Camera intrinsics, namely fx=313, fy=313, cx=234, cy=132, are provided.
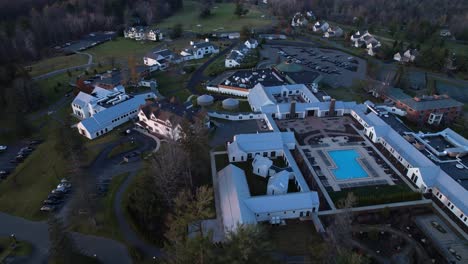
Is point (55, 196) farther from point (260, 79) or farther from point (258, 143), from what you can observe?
point (260, 79)

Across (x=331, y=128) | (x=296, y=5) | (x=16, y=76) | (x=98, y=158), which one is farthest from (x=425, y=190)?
(x=296, y=5)

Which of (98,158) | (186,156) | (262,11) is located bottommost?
(98,158)

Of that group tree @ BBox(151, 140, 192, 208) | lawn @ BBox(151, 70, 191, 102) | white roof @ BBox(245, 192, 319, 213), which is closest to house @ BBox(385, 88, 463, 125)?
white roof @ BBox(245, 192, 319, 213)

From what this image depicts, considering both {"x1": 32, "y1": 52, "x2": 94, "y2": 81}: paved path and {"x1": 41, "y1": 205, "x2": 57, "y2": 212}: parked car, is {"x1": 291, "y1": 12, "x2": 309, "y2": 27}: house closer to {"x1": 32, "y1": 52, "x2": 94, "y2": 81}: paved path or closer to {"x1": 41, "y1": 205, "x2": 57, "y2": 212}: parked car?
{"x1": 32, "y1": 52, "x2": 94, "y2": 81}: paved path

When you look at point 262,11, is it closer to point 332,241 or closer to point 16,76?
point 16,76

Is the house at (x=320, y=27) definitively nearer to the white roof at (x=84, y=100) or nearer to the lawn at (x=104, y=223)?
the white roof at (x=84, y=100)

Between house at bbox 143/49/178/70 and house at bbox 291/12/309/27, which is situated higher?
house at bbox 291/12/309/27

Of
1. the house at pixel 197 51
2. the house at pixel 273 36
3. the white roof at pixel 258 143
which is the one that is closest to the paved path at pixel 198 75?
the house at pixel 197 51

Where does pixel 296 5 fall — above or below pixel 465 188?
above
